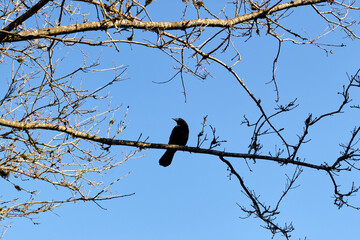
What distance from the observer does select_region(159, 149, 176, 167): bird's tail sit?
710cm

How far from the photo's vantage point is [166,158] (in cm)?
713

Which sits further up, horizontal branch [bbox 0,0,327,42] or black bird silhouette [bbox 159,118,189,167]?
black bird silhouette [bbox 159,118,189,167]

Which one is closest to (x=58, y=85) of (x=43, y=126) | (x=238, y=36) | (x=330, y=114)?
(x=43, y=126)

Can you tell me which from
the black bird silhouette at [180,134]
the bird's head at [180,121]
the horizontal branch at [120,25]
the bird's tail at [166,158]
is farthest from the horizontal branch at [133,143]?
the bird's head at [180,121]

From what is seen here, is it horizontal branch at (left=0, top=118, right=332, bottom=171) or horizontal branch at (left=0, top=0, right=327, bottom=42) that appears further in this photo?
horizontal branch at (left=0, top=118, right=332, bottom=171)

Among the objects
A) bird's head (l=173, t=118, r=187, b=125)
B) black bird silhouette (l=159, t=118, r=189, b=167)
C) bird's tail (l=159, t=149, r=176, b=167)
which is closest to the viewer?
bird's tail (l=159, t=149, r=176, b=167)

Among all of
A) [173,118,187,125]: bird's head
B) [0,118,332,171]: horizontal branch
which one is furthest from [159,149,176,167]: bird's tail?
[0,118,332,171]: horizontal branch

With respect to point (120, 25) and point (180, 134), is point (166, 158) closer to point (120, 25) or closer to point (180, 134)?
point (180, 134)

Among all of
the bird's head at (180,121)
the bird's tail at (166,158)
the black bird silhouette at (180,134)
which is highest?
the bird's head at (180,121)

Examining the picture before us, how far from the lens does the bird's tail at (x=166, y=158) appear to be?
7.10 m

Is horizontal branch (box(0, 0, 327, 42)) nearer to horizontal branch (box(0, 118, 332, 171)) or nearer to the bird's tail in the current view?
horizontal branch (box(0, 118, 332, 171))

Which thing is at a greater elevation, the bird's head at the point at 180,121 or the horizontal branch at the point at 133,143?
the bird's head at the point at 180,121

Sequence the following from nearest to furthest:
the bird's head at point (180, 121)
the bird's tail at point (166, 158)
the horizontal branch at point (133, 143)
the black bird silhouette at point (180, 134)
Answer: the horizontal branch at point (133, 143), the bird's tail at point (166, 158), the black bird silhouette at point (180, 134), the bird's head at point (180, 121)

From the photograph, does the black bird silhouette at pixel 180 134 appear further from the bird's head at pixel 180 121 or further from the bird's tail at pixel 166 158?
the bird's tail at pixel 166 158
